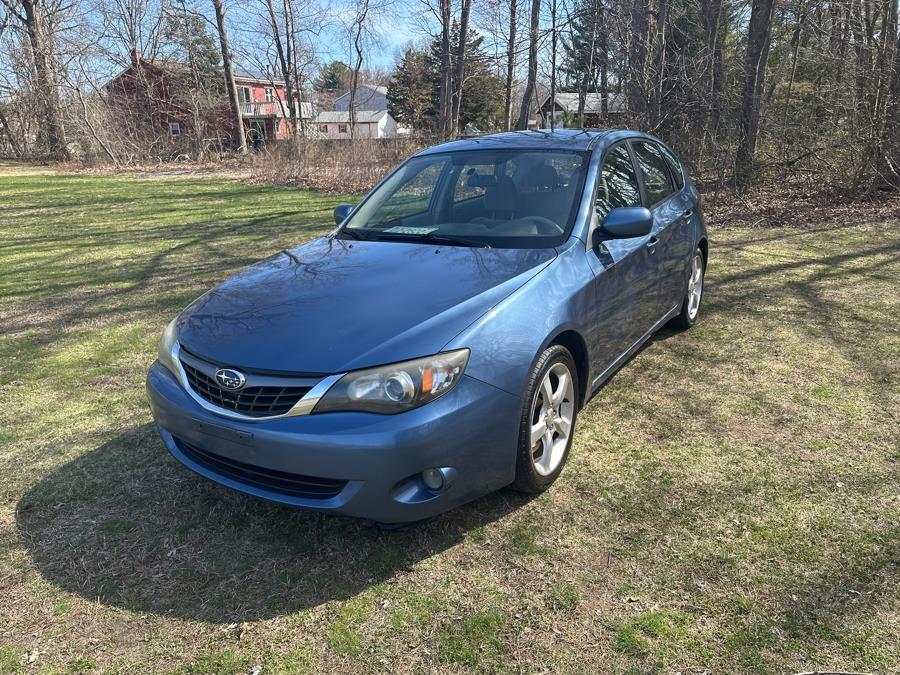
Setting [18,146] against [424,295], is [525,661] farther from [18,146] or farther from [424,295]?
[18,146]

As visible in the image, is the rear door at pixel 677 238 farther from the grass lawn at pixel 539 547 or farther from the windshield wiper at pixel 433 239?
the windshield wiper at pixel 433 239

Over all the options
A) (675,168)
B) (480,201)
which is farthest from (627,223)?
(675,168)

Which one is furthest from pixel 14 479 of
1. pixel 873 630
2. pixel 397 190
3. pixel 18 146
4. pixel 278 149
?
pixel 18 146

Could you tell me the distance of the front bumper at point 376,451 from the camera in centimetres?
233

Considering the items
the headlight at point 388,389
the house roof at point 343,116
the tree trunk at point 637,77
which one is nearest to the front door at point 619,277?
the headlight at point 388,389

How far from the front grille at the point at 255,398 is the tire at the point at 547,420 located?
974 millimetres

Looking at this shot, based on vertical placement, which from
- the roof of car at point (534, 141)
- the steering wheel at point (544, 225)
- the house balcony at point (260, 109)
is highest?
the house balcony at point (260, 109)

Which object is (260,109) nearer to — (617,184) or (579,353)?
(617,184)

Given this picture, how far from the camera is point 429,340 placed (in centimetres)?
250

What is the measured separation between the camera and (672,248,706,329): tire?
198 inches

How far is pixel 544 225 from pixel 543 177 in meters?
0.46

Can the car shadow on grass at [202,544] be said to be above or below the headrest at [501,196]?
below

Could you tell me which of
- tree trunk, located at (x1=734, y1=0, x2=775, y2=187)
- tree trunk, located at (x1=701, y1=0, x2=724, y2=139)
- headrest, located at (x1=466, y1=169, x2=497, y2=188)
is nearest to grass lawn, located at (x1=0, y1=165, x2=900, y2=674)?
headrest, located at (x1=466, y1=169, x2=497, y2=188)

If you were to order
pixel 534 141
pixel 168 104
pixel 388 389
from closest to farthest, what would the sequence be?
pixel 388 389 < pixel 534 141 < pixel 168 104
